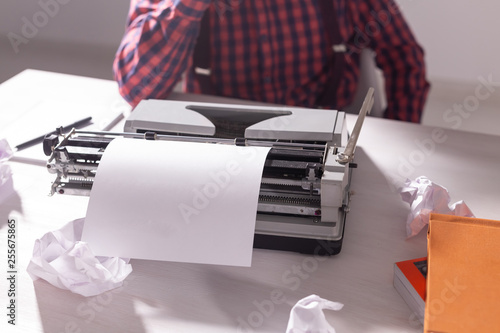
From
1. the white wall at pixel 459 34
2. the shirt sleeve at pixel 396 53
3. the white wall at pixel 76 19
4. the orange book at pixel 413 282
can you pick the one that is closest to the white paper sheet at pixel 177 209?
the orange book at pixel 413 282

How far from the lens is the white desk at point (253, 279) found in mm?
779

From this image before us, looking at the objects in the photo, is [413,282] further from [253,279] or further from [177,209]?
[177,209]

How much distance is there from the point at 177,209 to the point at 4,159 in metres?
0.44

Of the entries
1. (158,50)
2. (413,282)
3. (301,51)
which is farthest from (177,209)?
(301,51)

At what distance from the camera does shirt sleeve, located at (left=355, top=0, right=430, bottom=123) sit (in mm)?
1645

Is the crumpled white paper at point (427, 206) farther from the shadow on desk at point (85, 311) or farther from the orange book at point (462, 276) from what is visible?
the shadow on desk at point (85, 311)

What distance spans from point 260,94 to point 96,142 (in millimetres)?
827

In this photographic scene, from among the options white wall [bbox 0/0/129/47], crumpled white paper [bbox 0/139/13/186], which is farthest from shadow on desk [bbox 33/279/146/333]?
white wall [bbox 0/0/129/47]

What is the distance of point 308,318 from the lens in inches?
29.3

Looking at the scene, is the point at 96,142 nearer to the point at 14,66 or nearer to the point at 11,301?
the point at 11,301

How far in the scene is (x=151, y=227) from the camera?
844mm

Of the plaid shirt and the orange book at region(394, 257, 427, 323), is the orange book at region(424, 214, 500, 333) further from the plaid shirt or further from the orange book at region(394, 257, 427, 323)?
A: the plaid shirt

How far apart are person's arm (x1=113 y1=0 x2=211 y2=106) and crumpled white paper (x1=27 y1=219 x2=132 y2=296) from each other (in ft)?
1.84

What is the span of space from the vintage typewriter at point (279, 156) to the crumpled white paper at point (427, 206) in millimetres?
117
